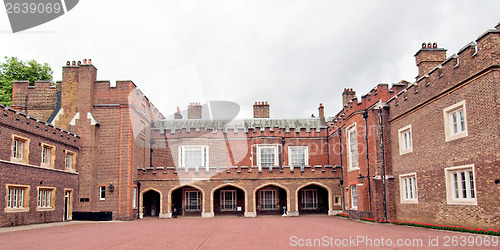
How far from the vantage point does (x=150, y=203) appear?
27828mm

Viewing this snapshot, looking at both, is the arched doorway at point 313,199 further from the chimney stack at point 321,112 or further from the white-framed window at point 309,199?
the chimney stack at point 321,112

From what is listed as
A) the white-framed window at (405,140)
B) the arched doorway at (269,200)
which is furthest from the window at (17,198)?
the white-framed window at (405,140)

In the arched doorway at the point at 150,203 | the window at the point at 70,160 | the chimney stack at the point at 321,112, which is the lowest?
the arched doorway at the point at 150,203

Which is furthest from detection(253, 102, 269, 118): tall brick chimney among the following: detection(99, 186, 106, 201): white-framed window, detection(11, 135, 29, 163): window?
detection(11, 135, 29, 163): window

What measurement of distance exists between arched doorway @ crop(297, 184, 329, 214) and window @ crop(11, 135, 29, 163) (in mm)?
16874

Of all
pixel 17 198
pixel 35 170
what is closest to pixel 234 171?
pixel 35 170

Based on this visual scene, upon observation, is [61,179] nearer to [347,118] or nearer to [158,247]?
[158,247]

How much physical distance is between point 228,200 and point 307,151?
6.81 metres

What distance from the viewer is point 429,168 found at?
1546cm

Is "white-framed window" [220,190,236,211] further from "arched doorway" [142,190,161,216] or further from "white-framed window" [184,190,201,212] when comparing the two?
"arched doorway" [142,190,161,216]

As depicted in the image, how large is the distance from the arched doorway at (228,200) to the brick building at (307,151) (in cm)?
7

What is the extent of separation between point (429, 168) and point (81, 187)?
18.5 meters

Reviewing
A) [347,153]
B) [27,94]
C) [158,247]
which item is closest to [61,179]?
[27,94]

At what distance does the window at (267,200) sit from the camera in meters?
27.6
